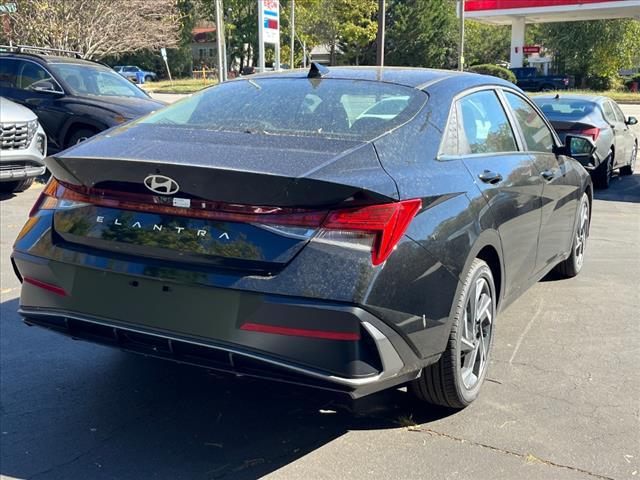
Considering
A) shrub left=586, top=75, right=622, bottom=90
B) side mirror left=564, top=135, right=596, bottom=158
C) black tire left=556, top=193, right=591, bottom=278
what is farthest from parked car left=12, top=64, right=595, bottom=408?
shrub left=586, top=75, right=622, bottom=90

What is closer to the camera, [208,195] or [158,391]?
[208,195]

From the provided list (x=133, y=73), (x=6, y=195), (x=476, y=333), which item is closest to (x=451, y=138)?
(x=476, y=333)

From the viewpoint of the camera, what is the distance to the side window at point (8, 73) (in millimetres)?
11195

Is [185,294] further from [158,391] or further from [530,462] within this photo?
[530,462]

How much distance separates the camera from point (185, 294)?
113 inches

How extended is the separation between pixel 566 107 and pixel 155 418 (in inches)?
374

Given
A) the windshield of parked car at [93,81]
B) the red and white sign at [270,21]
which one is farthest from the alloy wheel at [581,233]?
the red and white sign at [270,21]

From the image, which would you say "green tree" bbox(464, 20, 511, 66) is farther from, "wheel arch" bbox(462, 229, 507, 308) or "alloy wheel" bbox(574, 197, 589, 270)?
"wheel arch" bbox(462, 229, 507, 308)

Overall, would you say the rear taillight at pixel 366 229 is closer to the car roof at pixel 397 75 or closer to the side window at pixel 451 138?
the side window at pixel 451 138

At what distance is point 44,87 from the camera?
1075cm

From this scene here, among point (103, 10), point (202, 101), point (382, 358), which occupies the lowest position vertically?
point (382, 358)

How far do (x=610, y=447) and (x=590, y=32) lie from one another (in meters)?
50.3

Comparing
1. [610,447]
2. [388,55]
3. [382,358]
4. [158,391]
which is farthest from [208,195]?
[388,55]

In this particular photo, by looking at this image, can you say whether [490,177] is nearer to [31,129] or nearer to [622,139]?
[31,129]
